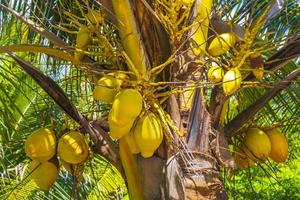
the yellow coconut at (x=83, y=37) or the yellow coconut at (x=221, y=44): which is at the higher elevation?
the yellow coconut at (x=83, y=37)

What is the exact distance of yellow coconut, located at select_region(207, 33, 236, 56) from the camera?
2.00 m

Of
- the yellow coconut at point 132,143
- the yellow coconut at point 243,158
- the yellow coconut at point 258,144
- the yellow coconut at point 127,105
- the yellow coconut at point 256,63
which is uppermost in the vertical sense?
the yellow coconut at point 256,63

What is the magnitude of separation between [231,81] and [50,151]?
66 cm

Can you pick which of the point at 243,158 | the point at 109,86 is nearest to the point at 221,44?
the point at 109,86

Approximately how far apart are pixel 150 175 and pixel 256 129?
1.58 feet

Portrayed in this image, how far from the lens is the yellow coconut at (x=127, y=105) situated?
69.2 inches

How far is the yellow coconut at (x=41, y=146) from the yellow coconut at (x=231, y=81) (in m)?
0.62

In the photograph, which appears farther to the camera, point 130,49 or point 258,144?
point 258,144

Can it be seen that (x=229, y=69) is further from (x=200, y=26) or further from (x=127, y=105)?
(x=127, y=105)

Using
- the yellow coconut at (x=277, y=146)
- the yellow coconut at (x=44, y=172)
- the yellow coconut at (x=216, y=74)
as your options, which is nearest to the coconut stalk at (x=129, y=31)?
the yellow coconut at (x=216, y=74)

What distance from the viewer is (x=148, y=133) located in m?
1.80

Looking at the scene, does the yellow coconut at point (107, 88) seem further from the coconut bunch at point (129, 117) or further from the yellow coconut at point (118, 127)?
the yellow coconut at point (118, 127)

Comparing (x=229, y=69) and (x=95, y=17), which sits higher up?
(x=95, y=17)

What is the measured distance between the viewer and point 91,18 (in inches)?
83.3
